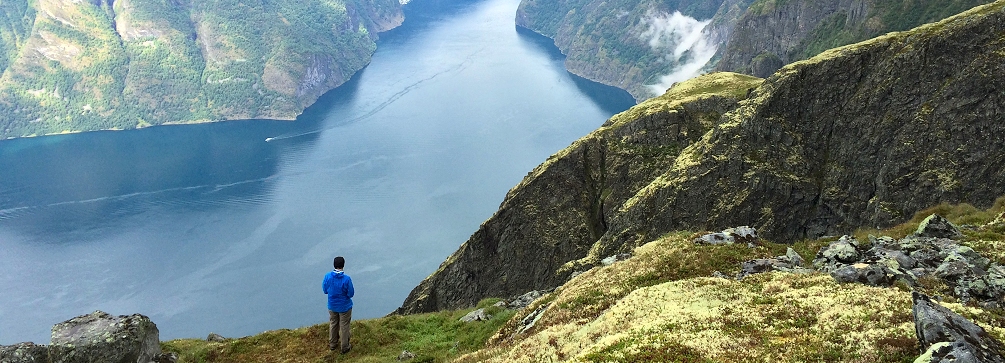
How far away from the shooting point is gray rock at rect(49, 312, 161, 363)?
83.9ft

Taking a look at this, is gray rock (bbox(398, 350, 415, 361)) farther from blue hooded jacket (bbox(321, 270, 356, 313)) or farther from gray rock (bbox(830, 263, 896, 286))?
gray rock (bbox(830, 263, 896, 286))

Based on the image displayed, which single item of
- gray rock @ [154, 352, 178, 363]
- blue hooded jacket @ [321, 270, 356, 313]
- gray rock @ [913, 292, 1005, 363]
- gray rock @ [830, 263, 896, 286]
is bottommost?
gray rock @ [154, 352, 178, 363]

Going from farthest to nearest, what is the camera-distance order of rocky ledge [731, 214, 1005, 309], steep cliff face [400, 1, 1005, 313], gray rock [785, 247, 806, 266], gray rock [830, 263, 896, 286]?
steep cliff face [400, 1, 1005, 313] < gray rock [785, 247, 806, 266] < gray rock [830, 263, 896, 286] < rocky ledge [731, 214, 1005, 309]

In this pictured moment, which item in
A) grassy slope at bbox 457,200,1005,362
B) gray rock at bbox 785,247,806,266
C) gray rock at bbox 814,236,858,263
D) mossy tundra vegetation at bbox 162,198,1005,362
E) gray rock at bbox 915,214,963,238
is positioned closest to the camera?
grassy slope at bbox 457,200,1005,362

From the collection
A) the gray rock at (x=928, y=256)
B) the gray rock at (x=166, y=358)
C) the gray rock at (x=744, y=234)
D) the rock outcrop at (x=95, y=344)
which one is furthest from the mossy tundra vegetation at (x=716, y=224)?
the rock outcrop at (x=95, y=344)

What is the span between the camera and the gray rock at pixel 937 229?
31.6m

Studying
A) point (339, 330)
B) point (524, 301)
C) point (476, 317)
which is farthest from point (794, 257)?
point (339, 330)

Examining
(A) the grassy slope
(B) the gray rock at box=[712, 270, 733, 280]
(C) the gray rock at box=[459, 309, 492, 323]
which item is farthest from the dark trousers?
(B) the gray rock at box=[712, 270, 733, 280]

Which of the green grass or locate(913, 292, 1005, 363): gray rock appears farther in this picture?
the green grass

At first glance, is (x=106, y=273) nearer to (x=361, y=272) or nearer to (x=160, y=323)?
(x=160, y=323)

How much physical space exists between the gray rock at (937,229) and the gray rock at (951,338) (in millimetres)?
17607

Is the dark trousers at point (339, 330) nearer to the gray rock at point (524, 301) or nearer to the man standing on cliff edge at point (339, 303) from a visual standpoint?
the man standing on cliff edge at point (339, 303)

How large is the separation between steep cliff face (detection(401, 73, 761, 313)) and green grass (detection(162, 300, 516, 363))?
45.5 m

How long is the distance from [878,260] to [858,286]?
527 centimetres
